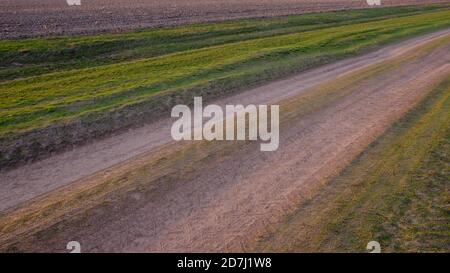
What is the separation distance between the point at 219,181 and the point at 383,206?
137 inches

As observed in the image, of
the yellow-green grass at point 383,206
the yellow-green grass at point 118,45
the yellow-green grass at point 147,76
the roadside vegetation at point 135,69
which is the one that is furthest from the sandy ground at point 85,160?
the yellow-green grass at point 118,45

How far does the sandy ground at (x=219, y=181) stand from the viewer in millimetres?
7609

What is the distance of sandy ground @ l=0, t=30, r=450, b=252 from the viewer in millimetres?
7609

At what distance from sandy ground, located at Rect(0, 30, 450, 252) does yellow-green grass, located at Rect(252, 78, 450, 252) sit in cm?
41

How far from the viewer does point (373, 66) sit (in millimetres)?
20156

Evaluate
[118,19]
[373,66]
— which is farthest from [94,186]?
[118,19]

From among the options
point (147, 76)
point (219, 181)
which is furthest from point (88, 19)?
point (219, 181)

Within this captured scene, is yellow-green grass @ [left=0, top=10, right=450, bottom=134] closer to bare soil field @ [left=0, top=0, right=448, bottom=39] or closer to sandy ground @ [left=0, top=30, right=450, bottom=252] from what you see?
sandy ground @ [left=0, top=30, right=450, bottom=252]

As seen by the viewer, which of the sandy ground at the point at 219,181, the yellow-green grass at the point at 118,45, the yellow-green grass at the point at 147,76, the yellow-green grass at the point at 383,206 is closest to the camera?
the yellow-green grass at the point at 383,206

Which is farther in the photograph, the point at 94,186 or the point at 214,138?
the point at 214,138

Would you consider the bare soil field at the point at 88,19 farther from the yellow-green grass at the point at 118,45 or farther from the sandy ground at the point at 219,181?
the sandy ground at the point at 219,181

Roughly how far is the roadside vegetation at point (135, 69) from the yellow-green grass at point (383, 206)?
21.9 feet

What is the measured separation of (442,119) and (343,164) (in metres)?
4.89
